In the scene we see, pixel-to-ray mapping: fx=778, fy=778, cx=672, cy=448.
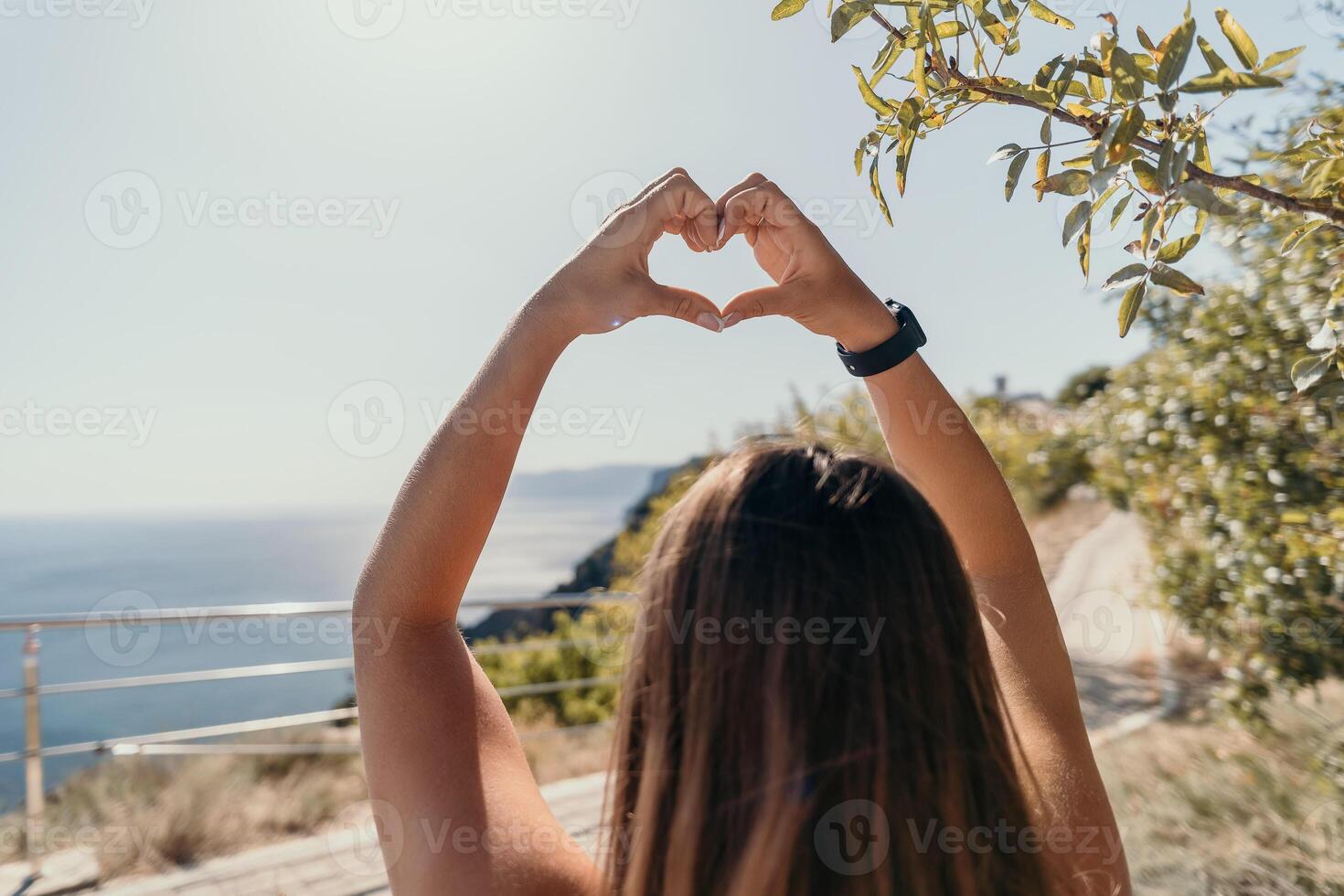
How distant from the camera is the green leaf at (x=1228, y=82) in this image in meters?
0.72

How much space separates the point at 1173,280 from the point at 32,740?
4850 millimetres

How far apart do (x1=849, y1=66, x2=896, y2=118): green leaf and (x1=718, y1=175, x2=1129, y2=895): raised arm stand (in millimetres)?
281

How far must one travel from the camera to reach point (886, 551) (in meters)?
0.68

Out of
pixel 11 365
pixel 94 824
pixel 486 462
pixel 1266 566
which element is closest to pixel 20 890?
pixel 94 824

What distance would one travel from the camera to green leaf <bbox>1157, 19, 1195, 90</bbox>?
28.9 inches

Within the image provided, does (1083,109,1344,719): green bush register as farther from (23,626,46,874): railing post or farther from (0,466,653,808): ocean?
(0,466,653,808): ocean

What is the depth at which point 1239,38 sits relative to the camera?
0.82 metres

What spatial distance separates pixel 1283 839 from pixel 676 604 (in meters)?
3.20

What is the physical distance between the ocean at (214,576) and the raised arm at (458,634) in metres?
5.35

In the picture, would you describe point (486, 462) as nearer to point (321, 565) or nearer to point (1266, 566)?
point (1266, 566)
